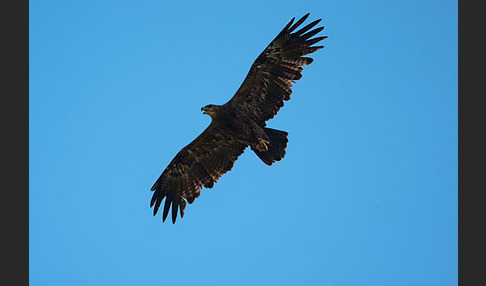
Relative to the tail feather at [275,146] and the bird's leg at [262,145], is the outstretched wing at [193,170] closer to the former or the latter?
the bird's leg at [262,145]

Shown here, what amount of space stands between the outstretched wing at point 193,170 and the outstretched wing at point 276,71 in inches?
40.7

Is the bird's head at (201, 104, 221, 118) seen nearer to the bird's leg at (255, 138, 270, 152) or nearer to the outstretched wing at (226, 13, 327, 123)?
the outstretched wing at (226, 13, 327, 123)

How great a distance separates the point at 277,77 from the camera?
12109mm

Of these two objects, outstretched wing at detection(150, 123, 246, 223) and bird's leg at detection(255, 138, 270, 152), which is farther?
outstretched wing at detection(150, 123, 246, 223)

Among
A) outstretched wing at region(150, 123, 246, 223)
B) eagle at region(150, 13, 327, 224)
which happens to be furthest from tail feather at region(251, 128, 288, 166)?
outstretched wing at region(150, 123, 246, 223)

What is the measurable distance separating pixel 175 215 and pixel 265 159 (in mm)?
2468

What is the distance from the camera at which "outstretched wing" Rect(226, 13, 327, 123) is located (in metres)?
12.0

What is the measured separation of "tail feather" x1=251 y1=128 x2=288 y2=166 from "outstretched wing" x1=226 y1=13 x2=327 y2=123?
394 mm

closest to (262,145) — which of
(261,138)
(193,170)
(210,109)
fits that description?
(261,138)

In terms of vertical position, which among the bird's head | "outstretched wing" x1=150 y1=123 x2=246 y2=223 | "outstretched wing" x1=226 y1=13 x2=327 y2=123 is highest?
"outstretched wing" x1=226 y1=13 x2=327 y2=123

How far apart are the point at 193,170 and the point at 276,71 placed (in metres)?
2.91

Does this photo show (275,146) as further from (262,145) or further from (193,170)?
(193,170)
